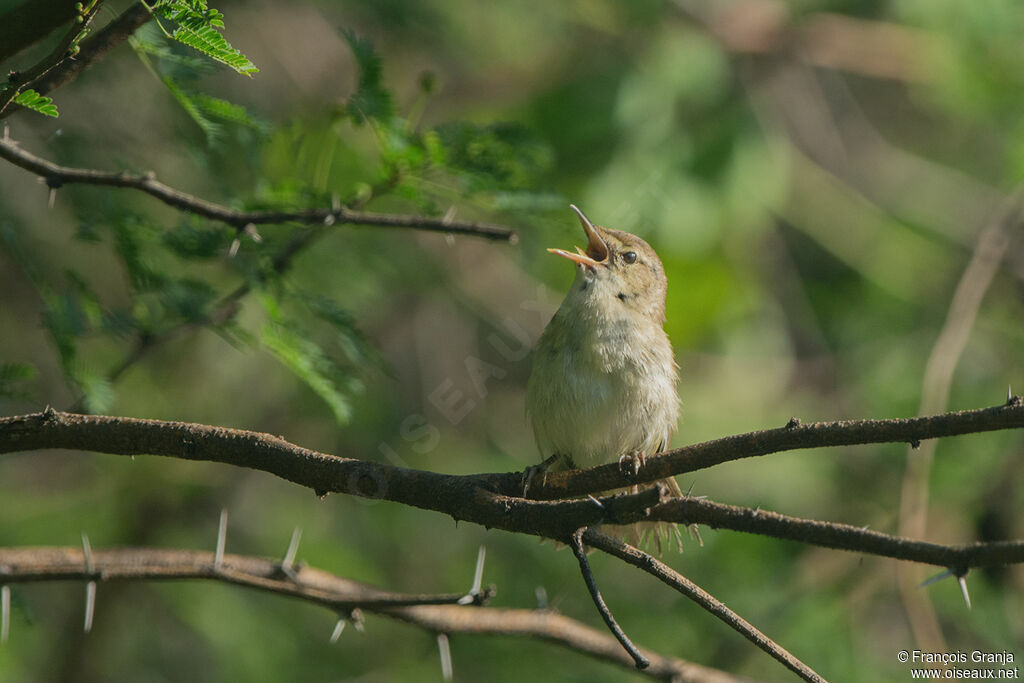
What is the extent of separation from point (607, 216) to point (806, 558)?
2776 millimetres

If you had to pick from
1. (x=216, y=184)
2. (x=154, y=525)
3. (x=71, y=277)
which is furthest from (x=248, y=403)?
(x=71, y=277)

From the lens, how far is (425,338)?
867 cm

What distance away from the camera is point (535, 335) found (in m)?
7.97

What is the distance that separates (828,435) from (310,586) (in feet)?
7.84

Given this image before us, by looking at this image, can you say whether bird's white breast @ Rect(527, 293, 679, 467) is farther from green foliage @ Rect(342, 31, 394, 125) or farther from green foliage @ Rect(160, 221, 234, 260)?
green foliage @ Rect(160, 221, 234, 260)

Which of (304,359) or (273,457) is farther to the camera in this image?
(304,359)

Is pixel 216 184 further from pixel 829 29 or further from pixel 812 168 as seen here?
pixel 812 168

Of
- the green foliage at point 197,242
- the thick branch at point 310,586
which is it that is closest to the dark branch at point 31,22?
the green foliage at point 197,242

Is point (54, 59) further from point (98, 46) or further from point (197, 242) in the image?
point (197, 242)

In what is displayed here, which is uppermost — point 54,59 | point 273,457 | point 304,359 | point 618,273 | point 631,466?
point 54,59

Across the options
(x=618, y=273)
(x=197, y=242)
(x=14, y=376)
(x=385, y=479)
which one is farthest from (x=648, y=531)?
(x=14, y=376)

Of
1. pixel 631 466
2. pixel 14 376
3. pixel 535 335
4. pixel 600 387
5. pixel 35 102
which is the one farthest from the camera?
pixel 535 335

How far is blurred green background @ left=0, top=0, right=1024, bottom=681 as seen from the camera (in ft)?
19.5

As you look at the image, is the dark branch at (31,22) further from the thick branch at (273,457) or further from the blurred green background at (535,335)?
the blurred green background at (535,335)
